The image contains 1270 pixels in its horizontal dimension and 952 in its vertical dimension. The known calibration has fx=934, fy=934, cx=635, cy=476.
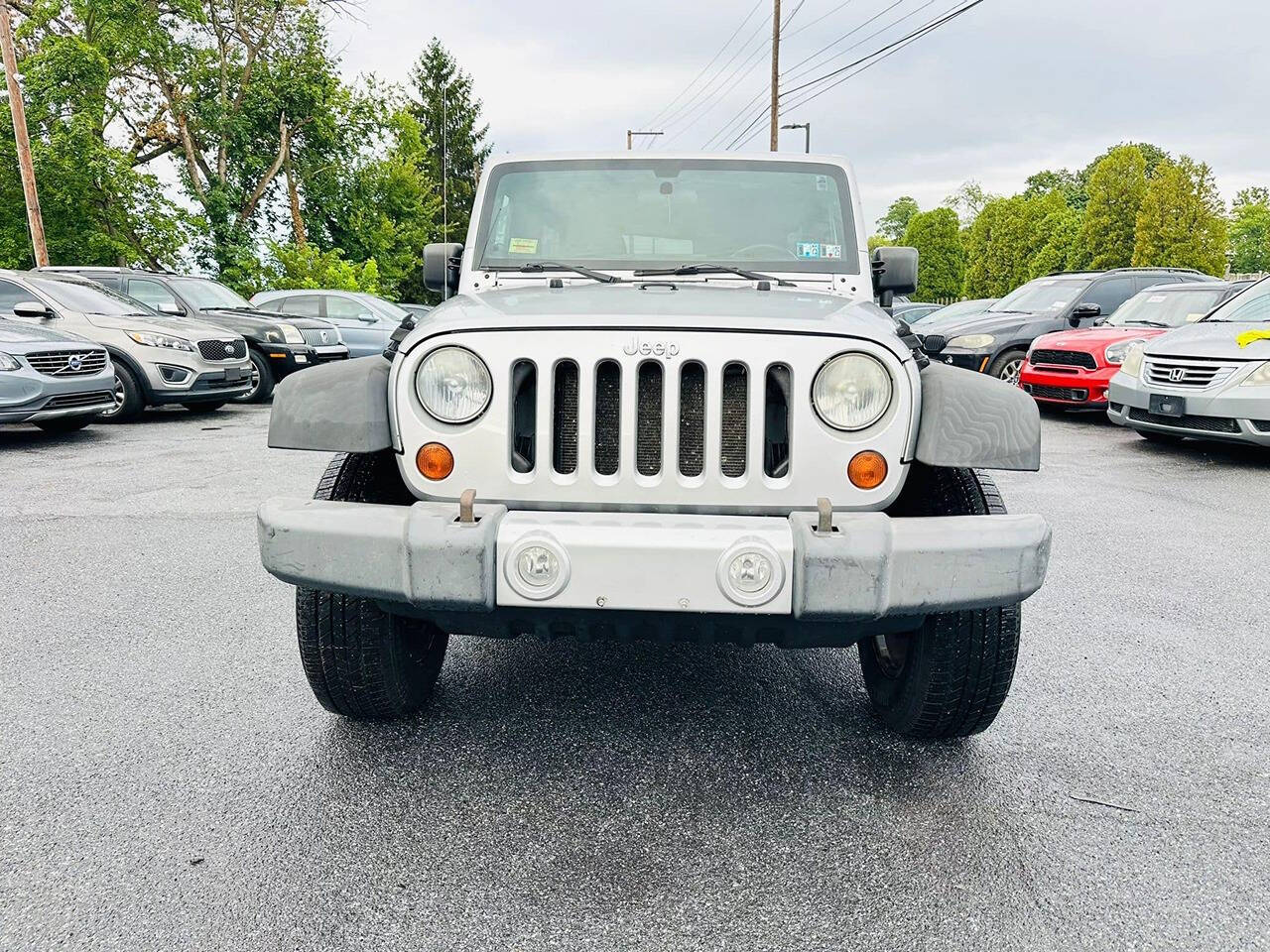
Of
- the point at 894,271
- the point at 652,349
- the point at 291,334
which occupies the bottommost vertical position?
the point at 291,334

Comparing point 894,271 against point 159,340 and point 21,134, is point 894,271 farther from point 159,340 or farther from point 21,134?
point 21,134

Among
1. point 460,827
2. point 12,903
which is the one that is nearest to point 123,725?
point 12,903

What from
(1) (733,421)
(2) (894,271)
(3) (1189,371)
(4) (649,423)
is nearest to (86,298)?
(2) (894,271)

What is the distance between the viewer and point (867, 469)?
227 cm

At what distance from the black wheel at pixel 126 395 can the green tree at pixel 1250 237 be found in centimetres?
8360

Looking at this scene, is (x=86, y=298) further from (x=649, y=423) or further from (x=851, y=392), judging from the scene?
(x=851, y=392)

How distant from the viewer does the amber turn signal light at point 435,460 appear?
2.30 metres

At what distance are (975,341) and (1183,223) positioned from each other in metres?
24.6

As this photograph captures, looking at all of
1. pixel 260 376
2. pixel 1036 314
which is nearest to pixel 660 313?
pixel 1036 314

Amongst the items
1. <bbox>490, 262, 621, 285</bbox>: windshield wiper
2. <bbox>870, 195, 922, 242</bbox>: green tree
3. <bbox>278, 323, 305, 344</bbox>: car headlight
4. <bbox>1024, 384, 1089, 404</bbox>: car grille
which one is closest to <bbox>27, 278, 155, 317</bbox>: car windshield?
<bbox>278, 323, 305, 344</bbox>: car headlight

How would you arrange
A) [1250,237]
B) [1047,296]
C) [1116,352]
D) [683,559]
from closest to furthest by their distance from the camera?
[683,559], [1116,352], [1047,296], [1250,237]

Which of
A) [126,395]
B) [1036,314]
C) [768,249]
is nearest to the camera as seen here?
[768,249]

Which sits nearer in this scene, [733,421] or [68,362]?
[733,421]

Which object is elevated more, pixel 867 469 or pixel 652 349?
pixel 652 349
